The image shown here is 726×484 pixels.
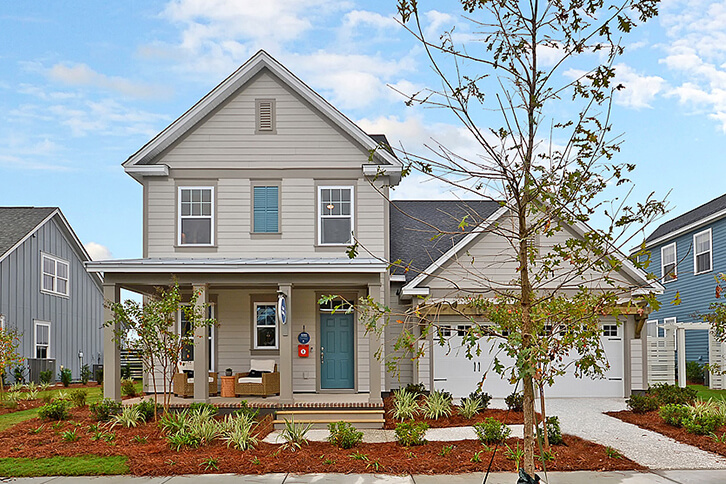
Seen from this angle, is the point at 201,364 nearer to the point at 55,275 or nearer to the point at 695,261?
the point at 55,275

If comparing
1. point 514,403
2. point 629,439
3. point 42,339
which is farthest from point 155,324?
point 42,339

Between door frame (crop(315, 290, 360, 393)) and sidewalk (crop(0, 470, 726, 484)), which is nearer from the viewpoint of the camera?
sidewalk (crop(0, 470, 726, 484))

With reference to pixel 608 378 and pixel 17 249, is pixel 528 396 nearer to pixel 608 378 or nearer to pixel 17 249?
pixel 608 378

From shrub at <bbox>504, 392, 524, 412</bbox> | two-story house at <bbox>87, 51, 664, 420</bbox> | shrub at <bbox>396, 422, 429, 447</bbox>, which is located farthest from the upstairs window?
shrub at <bbox>396, 422, 429, 447</bbox>

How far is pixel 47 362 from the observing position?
25.1 metres

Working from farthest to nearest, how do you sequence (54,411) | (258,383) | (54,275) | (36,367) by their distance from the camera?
(54,275) → (36,367) → (258,383) → (54,411)

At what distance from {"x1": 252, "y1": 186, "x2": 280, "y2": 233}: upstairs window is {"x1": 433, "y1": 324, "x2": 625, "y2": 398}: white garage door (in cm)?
518

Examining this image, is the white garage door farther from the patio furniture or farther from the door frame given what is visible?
the patio furniture

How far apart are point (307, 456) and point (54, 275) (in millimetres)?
19934

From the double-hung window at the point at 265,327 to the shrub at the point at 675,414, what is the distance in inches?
347

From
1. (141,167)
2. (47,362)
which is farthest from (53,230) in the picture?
(141,167)

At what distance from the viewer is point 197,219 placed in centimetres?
1761

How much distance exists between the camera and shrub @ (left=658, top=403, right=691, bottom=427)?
13382mm

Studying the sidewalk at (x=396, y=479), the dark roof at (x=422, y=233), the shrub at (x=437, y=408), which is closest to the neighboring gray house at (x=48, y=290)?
the dark roof at (x=422, y=233)
